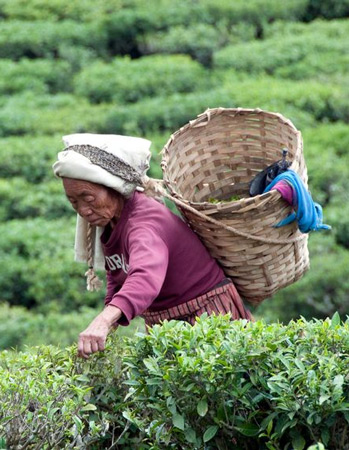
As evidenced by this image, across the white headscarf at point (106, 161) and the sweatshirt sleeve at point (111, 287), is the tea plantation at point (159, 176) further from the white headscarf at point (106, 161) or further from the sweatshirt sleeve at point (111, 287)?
the white headscarf at point (106, 161)

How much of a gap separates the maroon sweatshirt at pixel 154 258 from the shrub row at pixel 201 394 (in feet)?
0.60

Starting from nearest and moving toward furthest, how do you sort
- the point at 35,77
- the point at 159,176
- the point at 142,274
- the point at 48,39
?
the point at 142,274
the point at 159,176
the point at 35,77
the point at 48,39

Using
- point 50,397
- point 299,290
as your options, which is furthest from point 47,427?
point 299,290

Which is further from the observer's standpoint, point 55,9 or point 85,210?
point 55,9

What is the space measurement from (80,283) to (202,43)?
4948mm

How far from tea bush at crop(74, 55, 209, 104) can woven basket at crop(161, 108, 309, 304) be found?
7513 mm

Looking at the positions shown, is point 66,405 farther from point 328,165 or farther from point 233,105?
point 233,105

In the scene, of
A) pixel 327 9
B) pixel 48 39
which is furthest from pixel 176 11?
pixel 327 9

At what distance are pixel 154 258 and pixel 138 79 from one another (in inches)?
336

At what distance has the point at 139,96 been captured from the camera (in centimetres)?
1263

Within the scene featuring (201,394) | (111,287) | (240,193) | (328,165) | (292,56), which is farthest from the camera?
(292,56)

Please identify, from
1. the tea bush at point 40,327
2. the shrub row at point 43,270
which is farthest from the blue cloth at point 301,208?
the shrub row at point 43,270

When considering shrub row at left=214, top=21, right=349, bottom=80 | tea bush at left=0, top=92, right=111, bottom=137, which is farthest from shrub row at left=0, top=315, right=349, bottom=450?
shrub row at left=214, top=21, right=349, bottom=80

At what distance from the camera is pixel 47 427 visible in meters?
3.98
